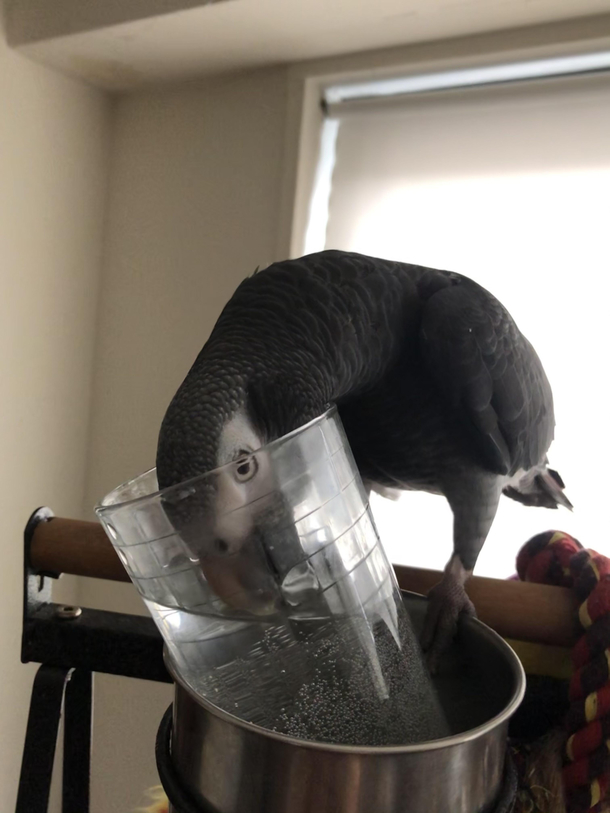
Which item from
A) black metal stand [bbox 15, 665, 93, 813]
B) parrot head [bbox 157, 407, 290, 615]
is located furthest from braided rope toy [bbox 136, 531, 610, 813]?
black metal stand [bbox 15, 665, 93, 813]

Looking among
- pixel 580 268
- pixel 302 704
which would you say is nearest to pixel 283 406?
pixel 302 704

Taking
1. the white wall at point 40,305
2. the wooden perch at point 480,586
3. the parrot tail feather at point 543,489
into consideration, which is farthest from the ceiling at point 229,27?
the wooden perch at point 480,586

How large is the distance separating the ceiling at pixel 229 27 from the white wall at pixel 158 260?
3.3 inches

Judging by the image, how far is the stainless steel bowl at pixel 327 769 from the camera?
1.08 feet

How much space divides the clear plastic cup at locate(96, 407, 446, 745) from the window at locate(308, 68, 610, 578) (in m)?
0.67

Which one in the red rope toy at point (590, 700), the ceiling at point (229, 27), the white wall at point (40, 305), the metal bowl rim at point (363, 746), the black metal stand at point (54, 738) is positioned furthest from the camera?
the white wall at point (40, 305)

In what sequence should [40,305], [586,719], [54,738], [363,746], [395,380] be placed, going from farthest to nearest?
[40,305] < [395,380] < [54,738] < [586,719] < [363,746]

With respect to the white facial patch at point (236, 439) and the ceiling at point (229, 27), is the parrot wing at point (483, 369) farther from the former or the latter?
the ceiling at point (229, 27)

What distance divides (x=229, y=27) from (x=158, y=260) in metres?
0.43

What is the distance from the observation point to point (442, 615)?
55 centimetres

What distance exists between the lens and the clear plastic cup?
38 centimetres

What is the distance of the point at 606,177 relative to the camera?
36.8 inches

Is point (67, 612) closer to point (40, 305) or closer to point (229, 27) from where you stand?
point (40, 305)

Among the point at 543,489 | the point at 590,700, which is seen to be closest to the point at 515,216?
the point at 543,489
